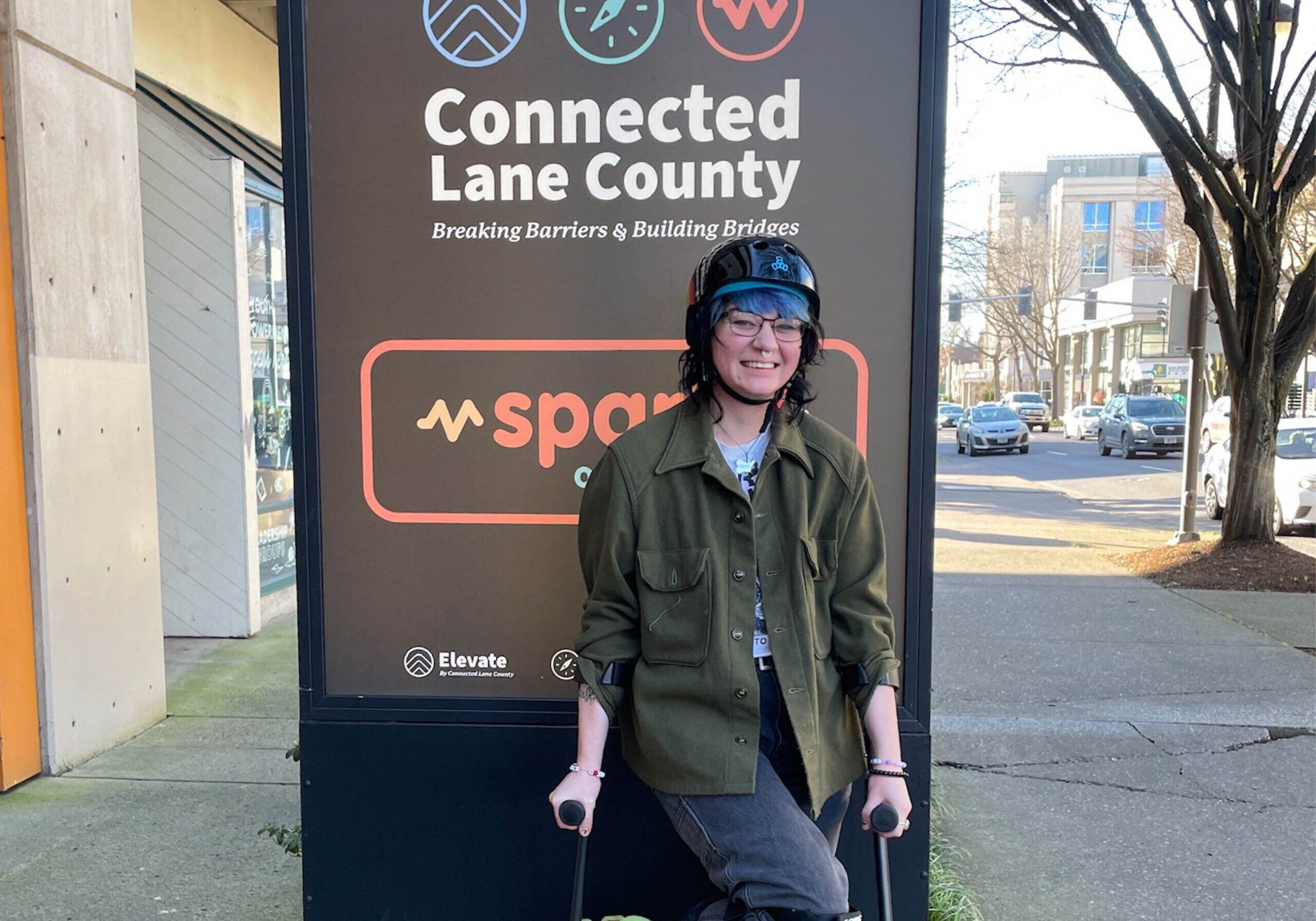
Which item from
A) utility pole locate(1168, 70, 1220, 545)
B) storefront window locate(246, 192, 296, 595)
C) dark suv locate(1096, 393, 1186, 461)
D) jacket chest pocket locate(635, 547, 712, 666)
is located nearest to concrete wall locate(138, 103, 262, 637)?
storefront window locate(246, 192, 296, 595)

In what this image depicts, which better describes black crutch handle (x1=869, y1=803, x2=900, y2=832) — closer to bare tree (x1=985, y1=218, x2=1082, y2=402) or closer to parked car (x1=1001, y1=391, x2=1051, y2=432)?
parked car (x1=1001, y1=391, x2=1051, y2=432)

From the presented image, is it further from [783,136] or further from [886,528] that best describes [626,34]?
[886,528]

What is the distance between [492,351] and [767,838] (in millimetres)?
1388

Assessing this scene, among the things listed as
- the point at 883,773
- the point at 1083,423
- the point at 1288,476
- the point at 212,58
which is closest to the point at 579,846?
the point at 883,773

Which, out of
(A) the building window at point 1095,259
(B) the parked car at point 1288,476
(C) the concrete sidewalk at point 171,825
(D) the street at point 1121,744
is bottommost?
(D) the street at point 1121,744

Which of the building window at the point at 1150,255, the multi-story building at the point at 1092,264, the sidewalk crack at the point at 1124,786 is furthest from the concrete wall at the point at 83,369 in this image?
the building window at the point at 1150,255

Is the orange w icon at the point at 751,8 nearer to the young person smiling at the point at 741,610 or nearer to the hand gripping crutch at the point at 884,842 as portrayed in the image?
the young person smiling at the point at 741,610

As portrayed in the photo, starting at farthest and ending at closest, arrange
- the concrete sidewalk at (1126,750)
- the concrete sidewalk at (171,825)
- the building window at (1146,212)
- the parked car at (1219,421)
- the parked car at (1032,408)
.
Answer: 1. the building window at (1146,212)
2. the parked car at (1032,408)
3. the parked car at (1219,421)
4. the concrete sidewalk at (1126,750)
5. the concrete sidewalk at (171,825)

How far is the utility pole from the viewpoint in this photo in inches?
428

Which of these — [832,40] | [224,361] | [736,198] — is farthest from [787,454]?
[224,361]

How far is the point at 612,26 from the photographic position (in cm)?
261

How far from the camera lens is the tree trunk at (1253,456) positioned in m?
9.80

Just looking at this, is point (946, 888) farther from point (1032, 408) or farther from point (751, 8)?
point (1032, 408)

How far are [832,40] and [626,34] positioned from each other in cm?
51
